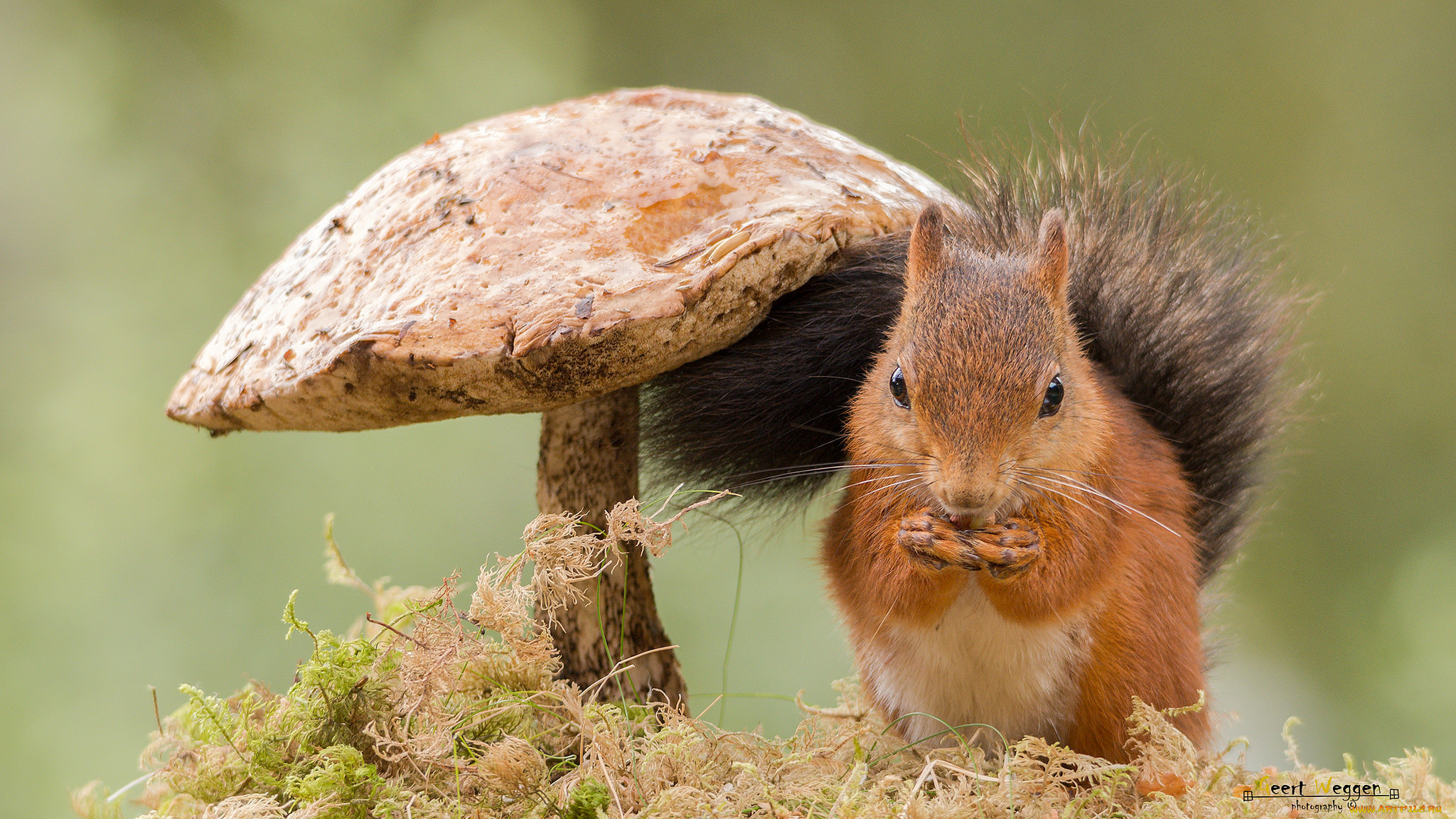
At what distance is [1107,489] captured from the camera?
1146 mm

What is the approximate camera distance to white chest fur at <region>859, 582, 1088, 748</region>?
111 cm

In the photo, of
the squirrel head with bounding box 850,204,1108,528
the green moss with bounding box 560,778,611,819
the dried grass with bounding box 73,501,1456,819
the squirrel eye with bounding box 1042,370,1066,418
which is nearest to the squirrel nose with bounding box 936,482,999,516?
the squirrel head with bounding box 850,204,1108,528

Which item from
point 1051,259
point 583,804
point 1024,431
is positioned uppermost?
point 1051,259

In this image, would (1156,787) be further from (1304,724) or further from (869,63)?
(869,63)

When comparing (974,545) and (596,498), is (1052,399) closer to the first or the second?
(974,545)

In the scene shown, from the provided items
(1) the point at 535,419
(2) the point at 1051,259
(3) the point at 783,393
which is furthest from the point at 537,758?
(1) the point at 535,419

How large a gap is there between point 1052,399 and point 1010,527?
0.14m

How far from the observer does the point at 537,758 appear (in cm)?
102

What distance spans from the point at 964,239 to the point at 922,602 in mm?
473

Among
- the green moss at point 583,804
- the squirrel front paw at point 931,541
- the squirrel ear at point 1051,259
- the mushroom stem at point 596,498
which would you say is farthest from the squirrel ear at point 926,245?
the green moss at point 583,804

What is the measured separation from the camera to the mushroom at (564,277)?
1010 mm

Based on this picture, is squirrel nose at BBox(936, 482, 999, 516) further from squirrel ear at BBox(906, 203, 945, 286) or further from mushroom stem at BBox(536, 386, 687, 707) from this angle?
mushroom stem at BBox(536, 386, 687, 707)

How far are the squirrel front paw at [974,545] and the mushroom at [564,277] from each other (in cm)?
31

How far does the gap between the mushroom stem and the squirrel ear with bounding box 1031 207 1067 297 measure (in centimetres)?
53
